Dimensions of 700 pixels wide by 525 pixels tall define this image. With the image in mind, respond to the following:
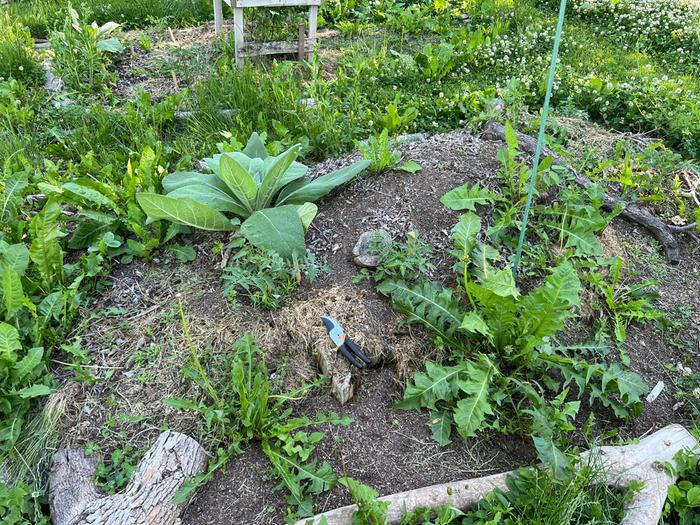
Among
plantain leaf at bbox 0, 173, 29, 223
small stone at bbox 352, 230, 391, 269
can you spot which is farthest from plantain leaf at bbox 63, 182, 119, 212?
small stone at bbox 352, 230, 391, 269

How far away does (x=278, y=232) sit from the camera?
283cm

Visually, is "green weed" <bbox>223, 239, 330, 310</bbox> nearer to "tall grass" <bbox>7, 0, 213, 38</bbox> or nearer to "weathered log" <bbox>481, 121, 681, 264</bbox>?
"weathered log" <bbox>481, 121, 681, 264</bbox>

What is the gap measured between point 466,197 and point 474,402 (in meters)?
1.21

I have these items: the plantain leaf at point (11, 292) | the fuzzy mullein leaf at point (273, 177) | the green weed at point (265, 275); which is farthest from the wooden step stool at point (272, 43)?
the plantain leaf at point (11, 292)

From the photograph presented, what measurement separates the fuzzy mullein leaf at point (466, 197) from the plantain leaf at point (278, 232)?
0.83 metres

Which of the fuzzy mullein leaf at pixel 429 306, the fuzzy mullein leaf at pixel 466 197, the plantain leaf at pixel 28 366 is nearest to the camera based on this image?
the plantain leaf at pixel 28 366

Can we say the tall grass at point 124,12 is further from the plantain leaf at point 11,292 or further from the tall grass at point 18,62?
the plantain leaf at point 11,292

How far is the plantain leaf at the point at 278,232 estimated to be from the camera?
2818 mm

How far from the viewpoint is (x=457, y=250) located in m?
2.97

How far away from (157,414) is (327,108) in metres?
2.57

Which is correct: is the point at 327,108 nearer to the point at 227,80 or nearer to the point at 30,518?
the point at 227,80

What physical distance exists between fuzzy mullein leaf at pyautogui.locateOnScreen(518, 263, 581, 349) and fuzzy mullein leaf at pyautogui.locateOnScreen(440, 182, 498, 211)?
28.8 inches

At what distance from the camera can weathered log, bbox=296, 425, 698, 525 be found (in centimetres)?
216

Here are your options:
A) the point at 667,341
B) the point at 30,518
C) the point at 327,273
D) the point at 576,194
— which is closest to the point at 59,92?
the point at 327,273
